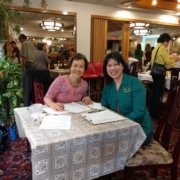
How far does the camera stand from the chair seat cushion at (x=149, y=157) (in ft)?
4.77

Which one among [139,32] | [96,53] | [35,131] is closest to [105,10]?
[96,53]

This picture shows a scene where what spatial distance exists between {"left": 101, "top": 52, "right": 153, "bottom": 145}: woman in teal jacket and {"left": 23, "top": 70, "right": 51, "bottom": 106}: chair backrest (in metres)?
1.06

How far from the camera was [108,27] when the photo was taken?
5.53 metres

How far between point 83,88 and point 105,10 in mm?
3739

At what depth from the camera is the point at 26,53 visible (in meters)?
4.55

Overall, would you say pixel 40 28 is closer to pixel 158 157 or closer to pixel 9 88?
pixel 9 88

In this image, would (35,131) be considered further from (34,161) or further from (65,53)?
(65,53)

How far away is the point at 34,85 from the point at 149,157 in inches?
66.2

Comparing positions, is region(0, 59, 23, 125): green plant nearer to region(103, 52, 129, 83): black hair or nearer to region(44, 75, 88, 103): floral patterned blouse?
region(44, 75, 88, 103): floral patterned blouse

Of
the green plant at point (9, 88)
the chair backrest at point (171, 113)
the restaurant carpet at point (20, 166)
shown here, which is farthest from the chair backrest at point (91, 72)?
the chair backrest at point (171, 113)

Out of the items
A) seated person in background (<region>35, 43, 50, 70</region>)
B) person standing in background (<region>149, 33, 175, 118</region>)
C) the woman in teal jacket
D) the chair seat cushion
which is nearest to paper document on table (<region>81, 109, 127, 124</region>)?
the woman in teal jacket

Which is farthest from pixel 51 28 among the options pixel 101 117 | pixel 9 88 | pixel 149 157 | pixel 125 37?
pixel 149 157

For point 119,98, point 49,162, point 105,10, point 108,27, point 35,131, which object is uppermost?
point 105,10

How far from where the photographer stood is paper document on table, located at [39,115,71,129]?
1304 millimetres
